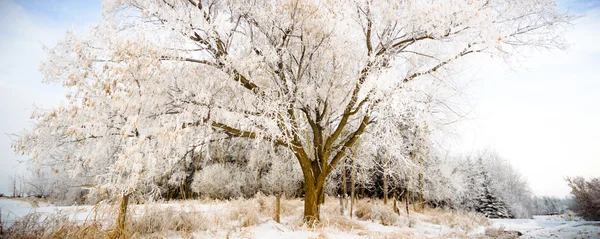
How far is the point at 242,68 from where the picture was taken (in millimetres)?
5516

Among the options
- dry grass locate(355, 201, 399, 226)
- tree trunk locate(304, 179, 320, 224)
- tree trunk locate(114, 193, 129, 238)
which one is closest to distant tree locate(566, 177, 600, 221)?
dry grass locate(355, 201, 399, 226)

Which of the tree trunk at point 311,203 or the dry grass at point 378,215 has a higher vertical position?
the tree trunk at point 311,203

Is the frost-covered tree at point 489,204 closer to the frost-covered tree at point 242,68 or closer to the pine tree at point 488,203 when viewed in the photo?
the pine tree at point 488,203

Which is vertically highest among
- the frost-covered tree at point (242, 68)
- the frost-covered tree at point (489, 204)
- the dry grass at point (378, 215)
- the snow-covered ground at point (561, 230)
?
the frost-covered tree at point (242, 68)

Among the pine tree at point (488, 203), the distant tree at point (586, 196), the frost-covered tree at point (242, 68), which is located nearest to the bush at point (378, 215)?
the frost-covered tree at point (242, 68)

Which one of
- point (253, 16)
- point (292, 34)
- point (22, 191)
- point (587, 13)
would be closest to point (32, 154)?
point (253, 16)

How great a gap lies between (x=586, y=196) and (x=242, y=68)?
63.7 feet

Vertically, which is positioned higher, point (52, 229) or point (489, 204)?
point (52, 229)

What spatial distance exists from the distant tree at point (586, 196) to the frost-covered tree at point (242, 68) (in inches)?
545

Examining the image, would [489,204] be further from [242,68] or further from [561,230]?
[242,68]

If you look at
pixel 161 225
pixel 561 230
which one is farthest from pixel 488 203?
pixel 161 225

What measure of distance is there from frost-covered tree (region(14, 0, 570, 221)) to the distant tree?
13.8m

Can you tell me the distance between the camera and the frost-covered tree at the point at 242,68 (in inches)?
167

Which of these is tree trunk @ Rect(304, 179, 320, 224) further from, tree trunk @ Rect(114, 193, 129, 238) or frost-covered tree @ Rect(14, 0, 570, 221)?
tree trunk @ Rect(114, 193, 129, 238)
